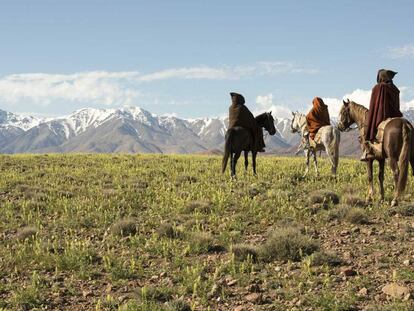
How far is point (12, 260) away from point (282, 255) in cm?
548

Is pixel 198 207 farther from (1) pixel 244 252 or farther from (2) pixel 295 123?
(2) pixel 295 123

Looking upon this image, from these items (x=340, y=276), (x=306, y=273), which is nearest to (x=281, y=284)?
(x=306, y=273)

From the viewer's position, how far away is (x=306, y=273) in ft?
25.4

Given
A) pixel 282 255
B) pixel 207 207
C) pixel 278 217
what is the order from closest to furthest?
pixel 282 255, pixel 278 217, pixel 207 207

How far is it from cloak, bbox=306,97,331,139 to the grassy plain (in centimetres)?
425

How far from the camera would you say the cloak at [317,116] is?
19953 mm

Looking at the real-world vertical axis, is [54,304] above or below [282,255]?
below

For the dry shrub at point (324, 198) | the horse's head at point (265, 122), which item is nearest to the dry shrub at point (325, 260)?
the dry shrub at point (324, 198)

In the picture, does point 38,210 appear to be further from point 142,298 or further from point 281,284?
point 281,284

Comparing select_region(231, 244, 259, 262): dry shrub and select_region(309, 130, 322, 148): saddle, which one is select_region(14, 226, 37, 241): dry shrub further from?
select_region(309, 130, 322, 148): saddle

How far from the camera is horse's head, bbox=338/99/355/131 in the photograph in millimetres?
15562

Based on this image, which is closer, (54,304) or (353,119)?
(54,304)

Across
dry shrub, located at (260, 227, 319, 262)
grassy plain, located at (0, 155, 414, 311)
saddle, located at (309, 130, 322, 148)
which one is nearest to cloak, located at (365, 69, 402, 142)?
grassy plain, located at (0, 155, 414, 311)

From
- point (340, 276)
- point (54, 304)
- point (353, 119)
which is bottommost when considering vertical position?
point (54, 304)
